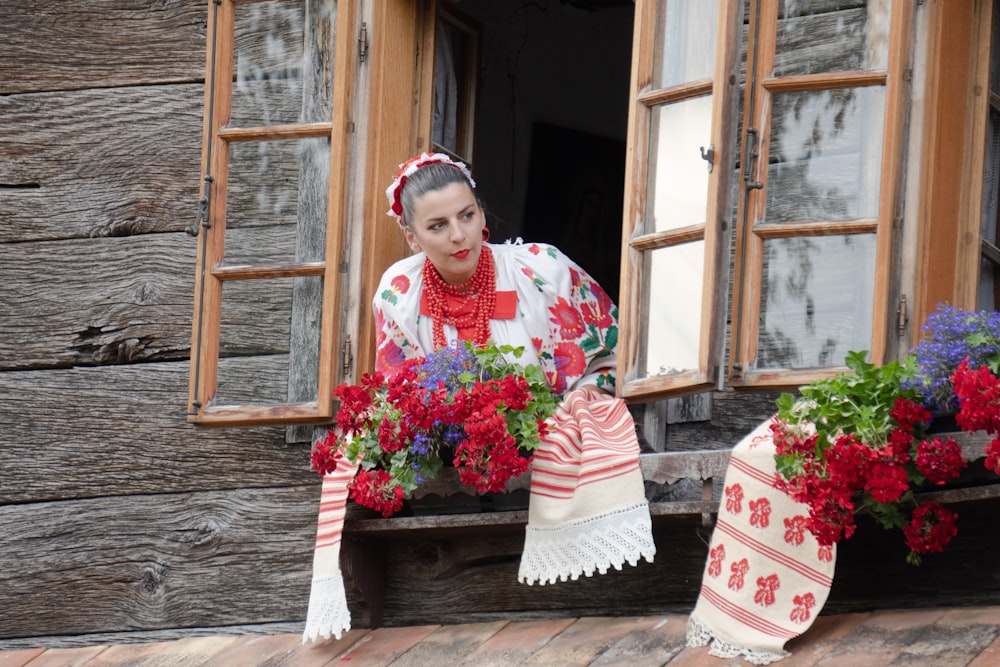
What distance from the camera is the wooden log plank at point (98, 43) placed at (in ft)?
19.0

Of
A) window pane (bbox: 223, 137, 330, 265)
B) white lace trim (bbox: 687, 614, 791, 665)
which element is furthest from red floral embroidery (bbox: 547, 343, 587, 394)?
white lace trim (bbox: 687, 614, 791, 665)

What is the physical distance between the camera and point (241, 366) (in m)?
5.29

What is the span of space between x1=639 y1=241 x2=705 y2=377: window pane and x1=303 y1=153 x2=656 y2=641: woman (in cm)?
14

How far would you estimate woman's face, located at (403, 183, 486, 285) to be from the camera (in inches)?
199

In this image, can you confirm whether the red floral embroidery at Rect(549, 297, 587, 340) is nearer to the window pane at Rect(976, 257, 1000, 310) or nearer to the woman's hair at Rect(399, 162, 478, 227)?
the woman's hair at Rect(399, 162, 478, 227)

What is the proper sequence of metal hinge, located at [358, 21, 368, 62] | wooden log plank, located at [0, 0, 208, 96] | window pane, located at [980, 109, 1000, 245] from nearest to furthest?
1. window pane, located at [980, 109, 1000, 245]
2. metal hinge, located at [358, 21, 368, 62]
3. wooden log plank, located at [0, 0, 208, 96]

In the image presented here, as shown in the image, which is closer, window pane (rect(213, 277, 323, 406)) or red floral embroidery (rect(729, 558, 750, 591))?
red floral embroidery (rect(729, 558, 750, 591))

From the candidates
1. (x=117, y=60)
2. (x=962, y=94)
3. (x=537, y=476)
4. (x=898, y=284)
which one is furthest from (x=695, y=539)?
(x=117, y=60)

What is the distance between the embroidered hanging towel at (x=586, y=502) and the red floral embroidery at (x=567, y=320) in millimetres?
334

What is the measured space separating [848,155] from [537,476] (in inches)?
37.7

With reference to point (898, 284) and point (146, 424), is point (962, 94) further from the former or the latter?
point (146, 424)

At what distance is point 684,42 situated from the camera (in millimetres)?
4859

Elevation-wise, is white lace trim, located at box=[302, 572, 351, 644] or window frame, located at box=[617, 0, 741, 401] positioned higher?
window frame, located at box=[617, 0, 741, 401]

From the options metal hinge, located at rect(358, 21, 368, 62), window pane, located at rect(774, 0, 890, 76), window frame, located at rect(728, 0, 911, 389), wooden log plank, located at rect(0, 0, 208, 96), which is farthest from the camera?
wooden log plank, located at rect(0, 0, 208, 96)
